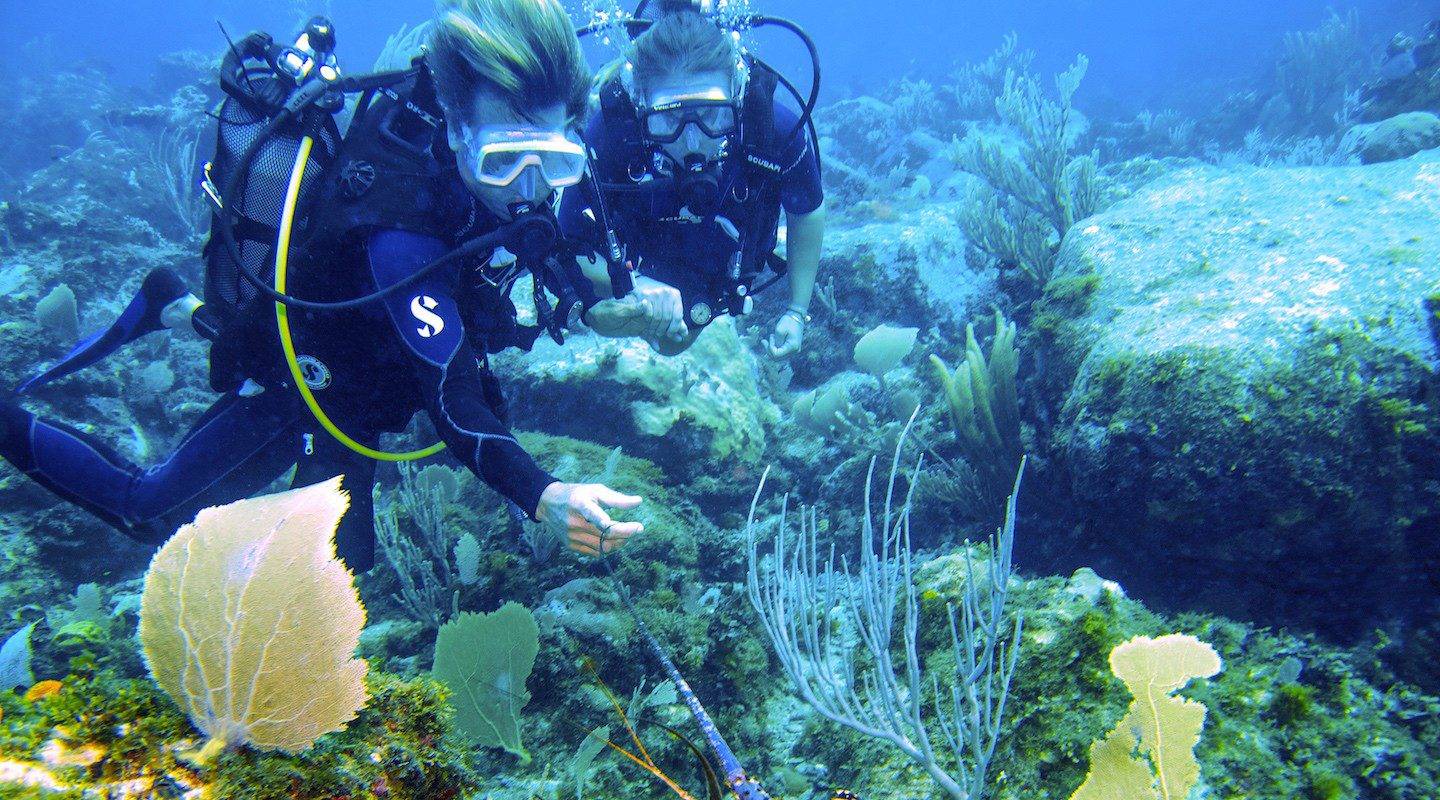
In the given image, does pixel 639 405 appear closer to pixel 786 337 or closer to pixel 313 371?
pixel 786 337

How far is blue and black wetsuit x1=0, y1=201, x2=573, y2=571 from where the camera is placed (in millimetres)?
2414

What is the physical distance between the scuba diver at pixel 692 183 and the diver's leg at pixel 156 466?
1.79 m

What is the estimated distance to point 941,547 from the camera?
14.5 feet

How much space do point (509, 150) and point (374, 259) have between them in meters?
0.68

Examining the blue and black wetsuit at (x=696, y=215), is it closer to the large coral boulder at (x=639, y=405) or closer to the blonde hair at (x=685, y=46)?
the blonde hair at (x=685, y=46)

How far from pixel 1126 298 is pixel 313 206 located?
4278mm

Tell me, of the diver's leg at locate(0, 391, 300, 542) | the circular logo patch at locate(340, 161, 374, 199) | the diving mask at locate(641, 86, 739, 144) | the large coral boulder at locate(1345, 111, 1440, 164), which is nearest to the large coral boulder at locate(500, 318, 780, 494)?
the diving mask at locate(641, 86, 739, 144)

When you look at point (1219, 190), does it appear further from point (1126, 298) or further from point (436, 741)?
point (436, 741)

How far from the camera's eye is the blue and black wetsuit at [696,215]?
4.16 meters

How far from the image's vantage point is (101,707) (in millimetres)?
1170

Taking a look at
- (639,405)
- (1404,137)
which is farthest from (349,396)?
(1404,137)

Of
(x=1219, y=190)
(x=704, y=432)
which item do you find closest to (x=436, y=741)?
(x=704, y=432)

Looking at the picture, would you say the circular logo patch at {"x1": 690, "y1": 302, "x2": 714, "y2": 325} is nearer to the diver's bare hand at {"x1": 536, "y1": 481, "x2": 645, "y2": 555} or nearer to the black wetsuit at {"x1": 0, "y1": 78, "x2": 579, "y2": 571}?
the black wetsuit at {"x1": 0, "y1": 78, "x2": 579, "y2": 571}

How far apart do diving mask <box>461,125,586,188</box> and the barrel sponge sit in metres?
1.59
